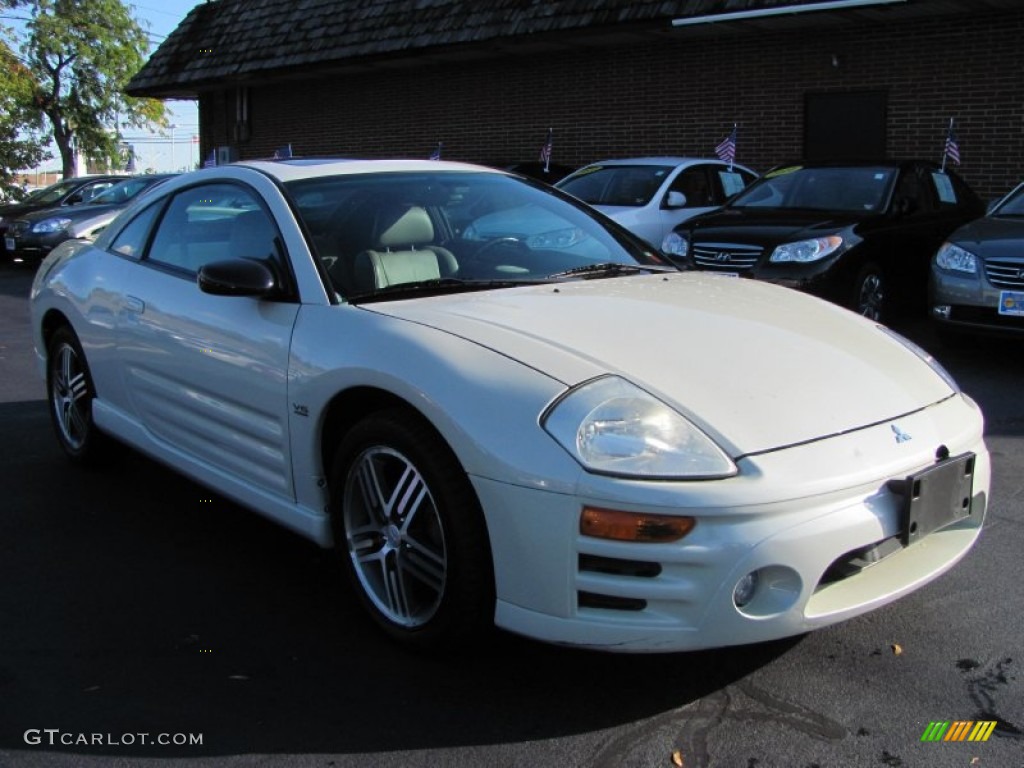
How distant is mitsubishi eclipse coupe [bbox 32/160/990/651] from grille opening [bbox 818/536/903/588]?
11 mm

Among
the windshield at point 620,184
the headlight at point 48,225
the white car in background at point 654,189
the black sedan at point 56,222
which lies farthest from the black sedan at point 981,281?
the headlight at point 48,225

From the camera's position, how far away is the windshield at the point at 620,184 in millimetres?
10500

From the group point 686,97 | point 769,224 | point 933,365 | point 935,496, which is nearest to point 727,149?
point 686,97

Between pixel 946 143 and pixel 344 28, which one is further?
pixel 344 28

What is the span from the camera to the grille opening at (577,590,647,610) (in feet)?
8.05

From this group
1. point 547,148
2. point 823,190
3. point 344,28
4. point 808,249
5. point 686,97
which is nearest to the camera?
point 808,249

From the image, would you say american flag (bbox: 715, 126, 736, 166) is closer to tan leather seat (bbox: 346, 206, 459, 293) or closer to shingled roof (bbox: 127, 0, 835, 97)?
shingled roof (bbox: 127, 0, 835, 97)

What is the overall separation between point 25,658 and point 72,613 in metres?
0.31

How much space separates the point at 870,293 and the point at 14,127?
28.3 m

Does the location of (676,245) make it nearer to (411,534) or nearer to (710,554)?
(411,534)

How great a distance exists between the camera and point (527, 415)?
2.52 metres

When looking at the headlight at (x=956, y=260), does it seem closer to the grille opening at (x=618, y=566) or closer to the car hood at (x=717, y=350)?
the car hood at (x=717, y=350)

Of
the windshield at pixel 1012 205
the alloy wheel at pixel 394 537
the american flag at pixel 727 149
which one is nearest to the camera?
the alloy wheel at pixel 394 537

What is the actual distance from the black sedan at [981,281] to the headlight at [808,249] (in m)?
0.75
